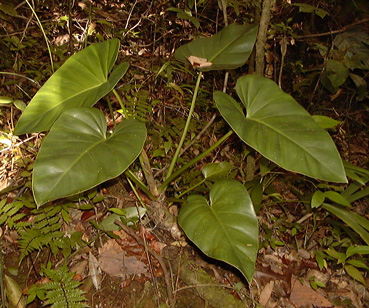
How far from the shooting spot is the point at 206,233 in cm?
117

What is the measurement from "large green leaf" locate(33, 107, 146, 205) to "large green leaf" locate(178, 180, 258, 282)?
1.26ft

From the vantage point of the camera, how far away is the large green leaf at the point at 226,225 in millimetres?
1091

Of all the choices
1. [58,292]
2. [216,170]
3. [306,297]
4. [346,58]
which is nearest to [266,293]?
[306,297]

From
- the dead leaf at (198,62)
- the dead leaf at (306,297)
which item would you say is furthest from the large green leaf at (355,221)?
the dead leaf at (198,62)

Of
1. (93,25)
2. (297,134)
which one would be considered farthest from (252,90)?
(93,25)

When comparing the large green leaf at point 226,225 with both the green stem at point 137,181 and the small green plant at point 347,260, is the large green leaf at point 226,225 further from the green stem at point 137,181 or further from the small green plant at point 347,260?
the small green plant at point 347,260

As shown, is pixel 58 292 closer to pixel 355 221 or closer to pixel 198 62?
pixel 198 62

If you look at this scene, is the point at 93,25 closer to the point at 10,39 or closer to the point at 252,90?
the point at 10,39

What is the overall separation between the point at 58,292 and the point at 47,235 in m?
0.28

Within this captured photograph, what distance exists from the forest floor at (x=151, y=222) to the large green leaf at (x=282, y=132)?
57cm

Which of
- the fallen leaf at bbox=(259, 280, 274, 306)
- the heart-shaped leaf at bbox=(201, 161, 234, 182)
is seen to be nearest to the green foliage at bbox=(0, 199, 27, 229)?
the heart-shaped leaf at bbox=(201, 161, 234, 182)

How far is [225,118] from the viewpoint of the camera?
115 cm

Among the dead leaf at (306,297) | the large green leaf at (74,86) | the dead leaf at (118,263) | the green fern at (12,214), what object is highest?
the large green leaf at (74,86)

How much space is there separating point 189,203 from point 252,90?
566mm
